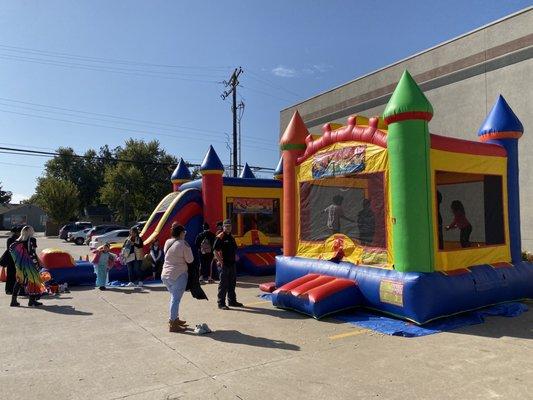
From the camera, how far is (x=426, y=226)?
6812 mm

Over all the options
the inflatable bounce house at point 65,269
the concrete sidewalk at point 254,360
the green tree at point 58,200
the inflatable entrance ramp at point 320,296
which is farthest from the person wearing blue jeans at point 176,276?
the green tree at point 58,200

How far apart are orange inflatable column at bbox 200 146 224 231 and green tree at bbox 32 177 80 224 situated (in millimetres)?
35924

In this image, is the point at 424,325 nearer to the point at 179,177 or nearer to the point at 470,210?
the point at 470,210

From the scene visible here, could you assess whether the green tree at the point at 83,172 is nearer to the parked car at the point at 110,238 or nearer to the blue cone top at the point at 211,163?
the parked car at the point at 110,238

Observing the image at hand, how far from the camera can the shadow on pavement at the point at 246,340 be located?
18.6 feet

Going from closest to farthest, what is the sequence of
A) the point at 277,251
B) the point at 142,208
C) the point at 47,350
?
the point at 47,350 < the point at 277,251 < the point at 142,208

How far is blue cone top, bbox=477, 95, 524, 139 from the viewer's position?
8500mm

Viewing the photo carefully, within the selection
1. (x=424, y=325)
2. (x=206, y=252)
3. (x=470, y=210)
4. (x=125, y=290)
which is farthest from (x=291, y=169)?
(x=125, y=290)

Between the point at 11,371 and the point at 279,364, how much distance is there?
2952 millimetres

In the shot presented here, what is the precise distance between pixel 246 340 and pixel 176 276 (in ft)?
4.53

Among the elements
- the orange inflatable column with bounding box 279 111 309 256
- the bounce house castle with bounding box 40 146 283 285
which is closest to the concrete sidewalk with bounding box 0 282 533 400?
the orange inflatable column with bounding box 279 111 309 256

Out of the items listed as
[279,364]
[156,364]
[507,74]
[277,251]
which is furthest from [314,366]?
[507,74]

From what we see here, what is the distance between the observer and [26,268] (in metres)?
8.63

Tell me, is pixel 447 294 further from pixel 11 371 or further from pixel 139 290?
pixel 139 290
